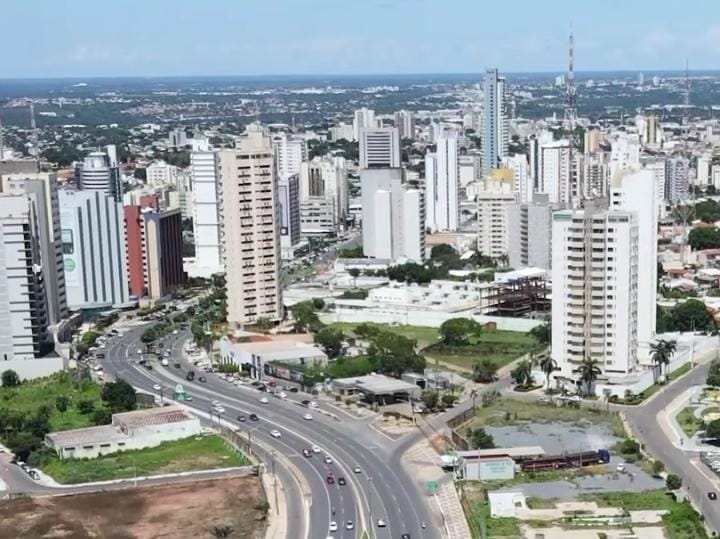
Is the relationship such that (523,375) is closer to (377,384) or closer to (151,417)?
(377,384)

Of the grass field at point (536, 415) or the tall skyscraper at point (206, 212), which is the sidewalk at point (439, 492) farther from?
the tall skyscraper at point (206, 212)

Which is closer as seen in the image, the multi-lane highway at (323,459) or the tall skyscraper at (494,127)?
the multi-lane highway at (323,459)

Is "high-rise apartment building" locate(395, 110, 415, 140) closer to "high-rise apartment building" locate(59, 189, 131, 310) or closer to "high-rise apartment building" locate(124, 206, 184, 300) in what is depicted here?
Result: "high-rise apartment building" locate(124, 206, 184, 300)

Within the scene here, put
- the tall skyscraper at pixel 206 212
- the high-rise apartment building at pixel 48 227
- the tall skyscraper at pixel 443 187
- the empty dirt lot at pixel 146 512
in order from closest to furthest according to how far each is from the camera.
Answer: the empty dirt lot at pixel 146 512 < the high-rise apartment building at pixel 48 227 < the tall skyscraper at pixel 206 212 < the tall skyscraper at pixel 443 187

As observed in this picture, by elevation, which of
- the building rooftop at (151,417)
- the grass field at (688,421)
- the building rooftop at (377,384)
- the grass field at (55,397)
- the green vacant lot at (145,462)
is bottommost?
the grass field at (55,397)

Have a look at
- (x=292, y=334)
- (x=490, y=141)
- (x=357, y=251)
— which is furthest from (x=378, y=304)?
(x=490, y=141)

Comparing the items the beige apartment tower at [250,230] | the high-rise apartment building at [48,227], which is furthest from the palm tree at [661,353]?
the high-rise apartment building at [48,227]
